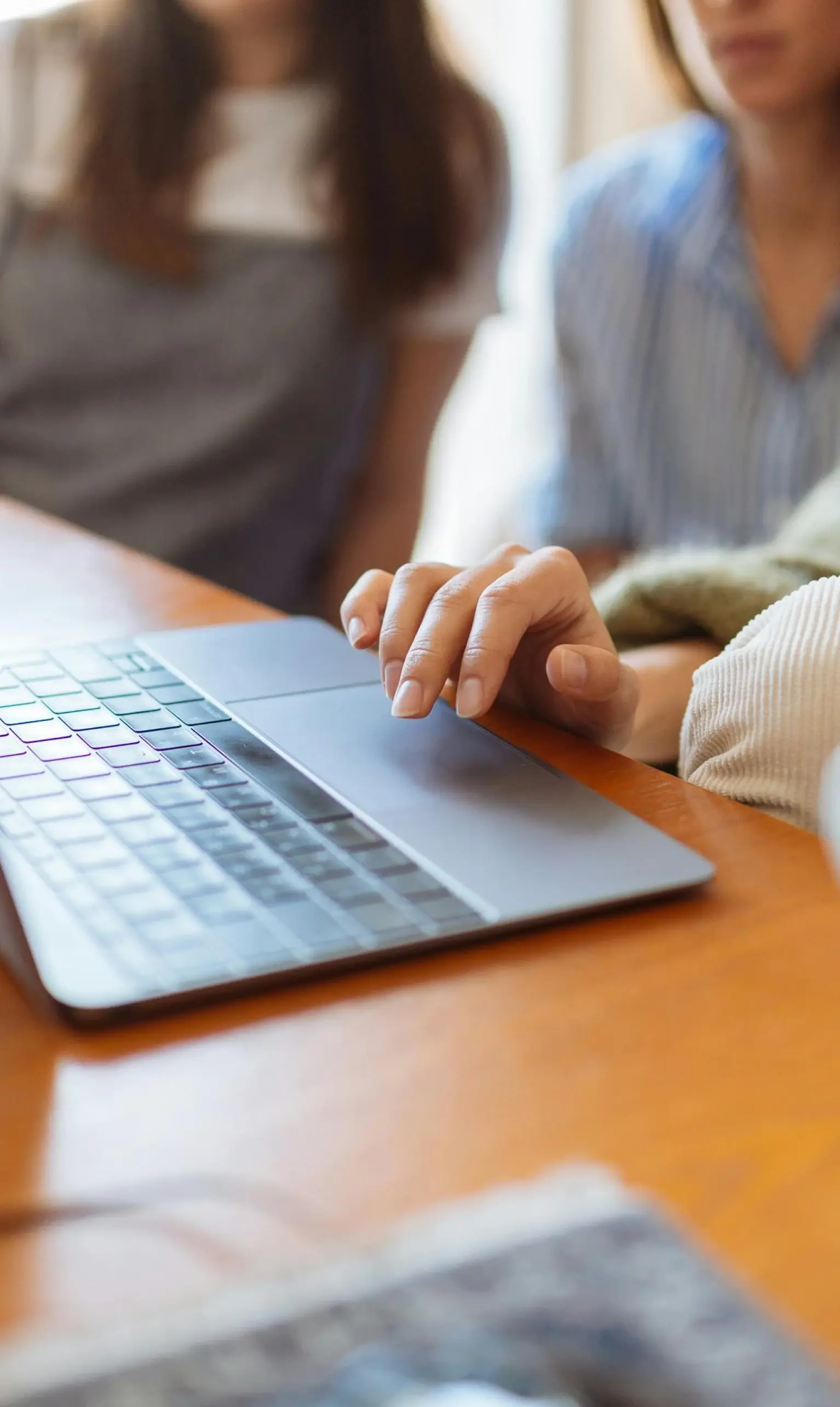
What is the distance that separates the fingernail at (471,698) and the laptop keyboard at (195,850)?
0.07 meters

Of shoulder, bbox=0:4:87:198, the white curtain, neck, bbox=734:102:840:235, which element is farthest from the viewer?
the white curtain

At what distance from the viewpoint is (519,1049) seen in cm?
33

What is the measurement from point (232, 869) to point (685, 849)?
13cm

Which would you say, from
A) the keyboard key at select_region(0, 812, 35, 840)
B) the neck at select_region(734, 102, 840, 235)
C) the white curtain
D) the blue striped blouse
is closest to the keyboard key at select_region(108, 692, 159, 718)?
the keyboard key at select_region(0, 812, 35, 840)

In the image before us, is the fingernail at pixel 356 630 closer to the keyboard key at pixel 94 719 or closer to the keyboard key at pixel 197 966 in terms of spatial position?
the keyboard key at pixel 94 719

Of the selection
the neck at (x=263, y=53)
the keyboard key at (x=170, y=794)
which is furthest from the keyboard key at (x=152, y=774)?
the neck at (x=263, y=53)

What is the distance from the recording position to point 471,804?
45cm

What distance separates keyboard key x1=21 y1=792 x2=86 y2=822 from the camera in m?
0.43

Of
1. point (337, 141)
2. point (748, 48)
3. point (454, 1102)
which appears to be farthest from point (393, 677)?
point (337, 141)

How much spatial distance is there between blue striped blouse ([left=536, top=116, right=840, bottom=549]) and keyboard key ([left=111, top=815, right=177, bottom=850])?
3.00ft

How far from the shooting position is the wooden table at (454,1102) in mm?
267

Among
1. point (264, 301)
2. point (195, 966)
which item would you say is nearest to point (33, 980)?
point (195, 966)

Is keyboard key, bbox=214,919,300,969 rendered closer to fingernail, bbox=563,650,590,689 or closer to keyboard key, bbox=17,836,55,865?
keyboard key, bbox=17,836,55,865

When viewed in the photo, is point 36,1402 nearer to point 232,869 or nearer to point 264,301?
point 232,869
